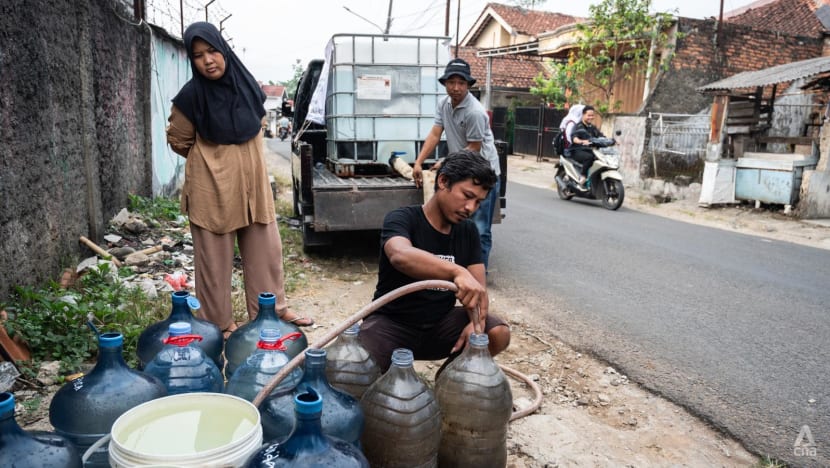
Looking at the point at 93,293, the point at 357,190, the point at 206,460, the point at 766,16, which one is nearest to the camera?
the point at 206,460

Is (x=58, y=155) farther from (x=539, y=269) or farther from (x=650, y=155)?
(x=650, y=155)

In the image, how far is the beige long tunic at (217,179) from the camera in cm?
350

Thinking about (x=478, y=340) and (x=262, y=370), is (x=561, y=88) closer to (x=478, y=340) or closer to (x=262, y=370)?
(x=478, y=340)

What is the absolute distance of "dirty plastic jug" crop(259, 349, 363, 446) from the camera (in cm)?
166

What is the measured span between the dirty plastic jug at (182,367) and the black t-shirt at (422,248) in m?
1.00

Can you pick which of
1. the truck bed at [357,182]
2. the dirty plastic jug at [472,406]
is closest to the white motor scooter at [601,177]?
the truck bed at [357,182]

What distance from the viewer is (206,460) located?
134cm

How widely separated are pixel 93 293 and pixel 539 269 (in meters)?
4.02

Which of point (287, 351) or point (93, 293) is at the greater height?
point (287, 351)

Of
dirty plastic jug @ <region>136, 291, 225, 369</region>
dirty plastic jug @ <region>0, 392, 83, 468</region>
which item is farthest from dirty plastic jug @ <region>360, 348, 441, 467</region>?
dirty plastic jug @ <region>0, 392, 83, 468</region>

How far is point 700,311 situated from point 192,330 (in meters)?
4.09

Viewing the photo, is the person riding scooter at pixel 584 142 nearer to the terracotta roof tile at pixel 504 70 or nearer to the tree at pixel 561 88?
the tree at pixel 561 88

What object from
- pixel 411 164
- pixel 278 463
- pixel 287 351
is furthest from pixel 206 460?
pixel 411 164

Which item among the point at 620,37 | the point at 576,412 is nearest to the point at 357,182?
the point at 576,412
